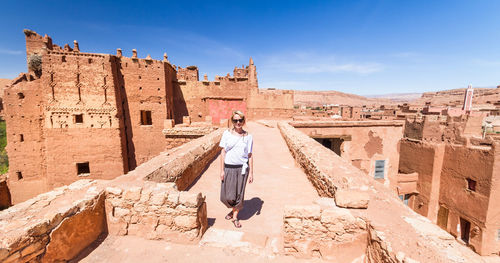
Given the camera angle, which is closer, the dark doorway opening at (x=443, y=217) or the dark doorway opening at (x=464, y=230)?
the dark doorway opening at (x=464, y=230)

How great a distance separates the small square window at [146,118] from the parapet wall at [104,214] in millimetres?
15576

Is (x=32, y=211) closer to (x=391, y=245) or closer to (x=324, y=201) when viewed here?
(x=324, y=201)

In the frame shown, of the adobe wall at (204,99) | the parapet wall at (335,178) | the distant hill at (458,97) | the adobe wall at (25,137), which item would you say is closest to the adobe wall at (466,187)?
the parapet wall at (335,178)

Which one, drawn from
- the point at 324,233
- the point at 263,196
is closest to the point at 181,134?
the point at 263,196

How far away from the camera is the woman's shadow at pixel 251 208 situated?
3819 millimetres

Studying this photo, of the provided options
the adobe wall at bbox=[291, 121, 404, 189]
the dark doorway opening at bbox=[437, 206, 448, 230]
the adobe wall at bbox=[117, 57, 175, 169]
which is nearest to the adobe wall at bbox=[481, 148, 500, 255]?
the dark doorway opening at bbox=[437, 206, 448, 230]

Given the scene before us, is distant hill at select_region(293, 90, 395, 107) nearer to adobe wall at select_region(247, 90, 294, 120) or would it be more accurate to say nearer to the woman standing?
adobe wall at select_region(247, 90, 294, 120)

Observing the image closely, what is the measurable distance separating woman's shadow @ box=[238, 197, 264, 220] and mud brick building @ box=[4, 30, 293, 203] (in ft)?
41.3

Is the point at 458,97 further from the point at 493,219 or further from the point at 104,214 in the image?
the point at 104,214

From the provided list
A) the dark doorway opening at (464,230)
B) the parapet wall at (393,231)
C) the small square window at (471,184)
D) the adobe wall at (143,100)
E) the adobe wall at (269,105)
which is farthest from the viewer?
the adobe wall at (269,105)

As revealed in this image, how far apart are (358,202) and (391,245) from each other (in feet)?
2.16

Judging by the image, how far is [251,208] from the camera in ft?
13.5

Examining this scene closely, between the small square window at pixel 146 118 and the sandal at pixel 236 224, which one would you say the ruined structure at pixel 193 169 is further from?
the sandal at pixel 236 224

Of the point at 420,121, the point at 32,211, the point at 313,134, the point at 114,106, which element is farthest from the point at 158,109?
the point at 420,121
